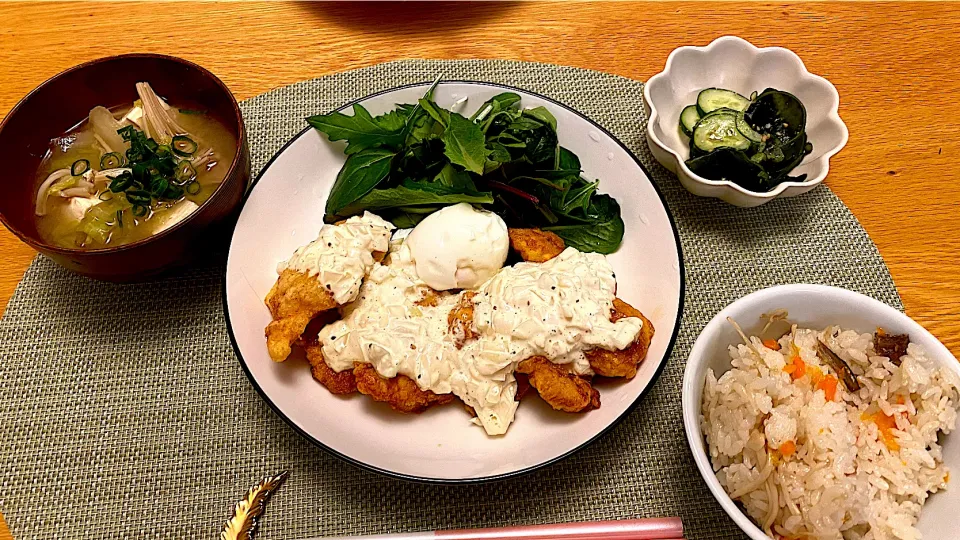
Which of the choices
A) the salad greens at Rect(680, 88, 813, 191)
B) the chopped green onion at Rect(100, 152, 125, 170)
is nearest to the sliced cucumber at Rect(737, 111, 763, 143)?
the salad greens at Rect(680, 88, 813, 191)

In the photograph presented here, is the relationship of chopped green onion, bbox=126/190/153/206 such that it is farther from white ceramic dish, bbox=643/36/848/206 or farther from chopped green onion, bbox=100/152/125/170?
white ceramic dish, bbox=643/36/848/206

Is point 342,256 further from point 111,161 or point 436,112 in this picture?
point 111,161

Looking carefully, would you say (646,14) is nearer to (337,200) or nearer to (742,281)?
(742,281)

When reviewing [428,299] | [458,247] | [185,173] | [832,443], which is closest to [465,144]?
[458,247]

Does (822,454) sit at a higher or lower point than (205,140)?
lower

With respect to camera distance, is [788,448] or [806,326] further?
[806,326]

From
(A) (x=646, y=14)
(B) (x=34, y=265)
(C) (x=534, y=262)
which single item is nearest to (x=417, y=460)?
(C) (x=534, y=262)
